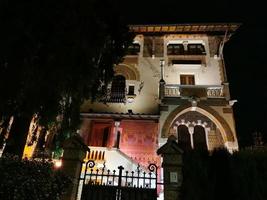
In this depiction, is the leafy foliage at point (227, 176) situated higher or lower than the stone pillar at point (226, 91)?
lower

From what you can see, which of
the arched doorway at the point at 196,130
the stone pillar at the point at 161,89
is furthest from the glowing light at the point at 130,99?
the arched doorway at the point at 196,130

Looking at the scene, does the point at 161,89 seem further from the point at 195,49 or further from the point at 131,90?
the point at 195,49

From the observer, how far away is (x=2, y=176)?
4695mm

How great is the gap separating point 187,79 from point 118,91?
5.62m

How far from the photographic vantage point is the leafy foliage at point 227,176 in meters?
5.01

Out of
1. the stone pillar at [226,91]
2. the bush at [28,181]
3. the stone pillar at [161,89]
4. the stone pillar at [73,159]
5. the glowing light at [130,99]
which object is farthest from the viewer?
the glowing light at [130,99]

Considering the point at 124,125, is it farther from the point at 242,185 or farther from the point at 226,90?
the point at 242,185

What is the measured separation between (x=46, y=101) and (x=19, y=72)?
1133 mm

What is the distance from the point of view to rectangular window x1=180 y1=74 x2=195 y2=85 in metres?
16.9

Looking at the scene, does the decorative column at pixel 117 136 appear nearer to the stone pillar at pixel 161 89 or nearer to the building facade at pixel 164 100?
the building facade at pixel 164 100

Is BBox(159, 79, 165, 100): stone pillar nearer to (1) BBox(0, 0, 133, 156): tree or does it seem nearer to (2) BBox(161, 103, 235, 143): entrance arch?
(2) BBox(161, 103, 235, 143): entrance arch

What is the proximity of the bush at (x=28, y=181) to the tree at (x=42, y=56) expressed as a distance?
185 cm

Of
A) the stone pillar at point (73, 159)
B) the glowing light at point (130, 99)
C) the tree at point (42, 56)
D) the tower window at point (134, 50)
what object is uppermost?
the tower window at point (134, 50)

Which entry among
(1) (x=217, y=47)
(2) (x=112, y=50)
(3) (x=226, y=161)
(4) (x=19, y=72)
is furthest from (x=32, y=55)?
(1) (x=217, y=47)
